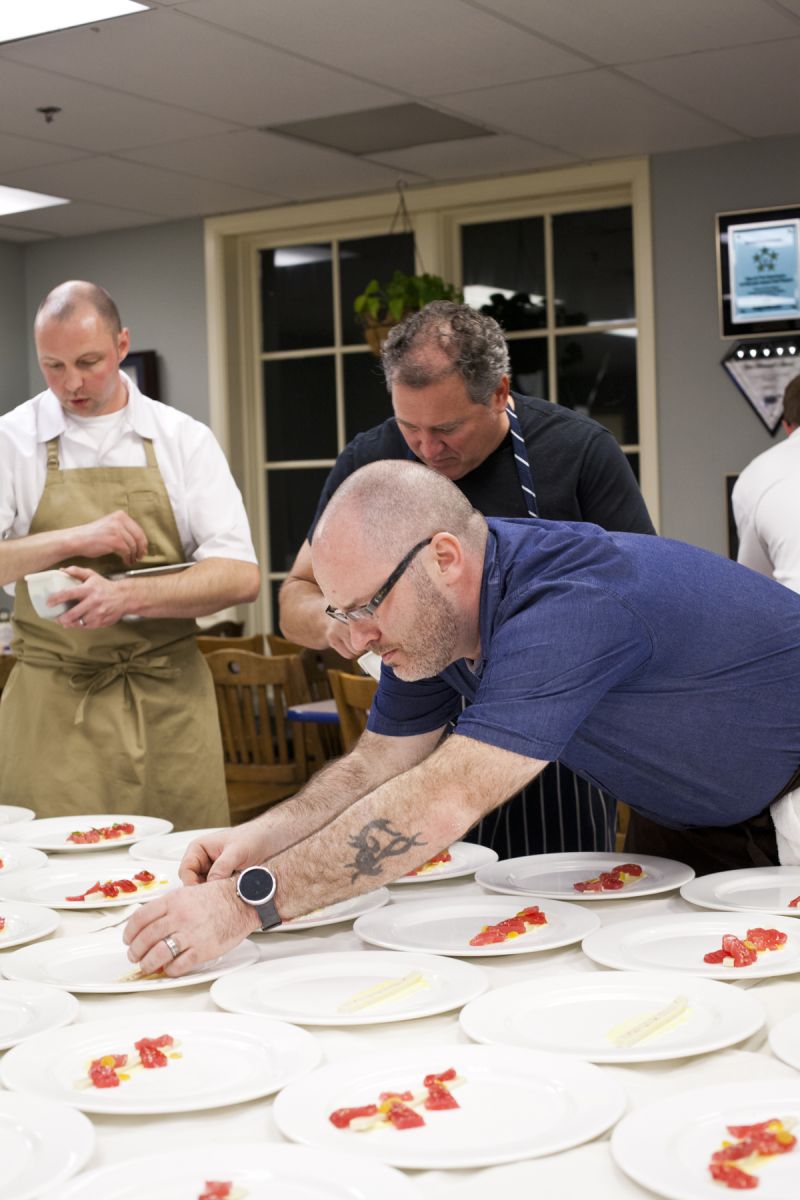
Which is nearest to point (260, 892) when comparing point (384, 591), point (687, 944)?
point (384, 591)

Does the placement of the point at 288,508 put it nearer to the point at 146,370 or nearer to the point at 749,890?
the point at 146,370

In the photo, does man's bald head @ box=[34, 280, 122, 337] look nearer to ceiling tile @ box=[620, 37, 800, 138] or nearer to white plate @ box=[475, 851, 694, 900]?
white plate @ box=[475, 851, 694, 900]

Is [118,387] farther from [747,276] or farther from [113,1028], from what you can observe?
[747,276]

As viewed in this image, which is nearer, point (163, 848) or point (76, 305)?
point (163, 848)

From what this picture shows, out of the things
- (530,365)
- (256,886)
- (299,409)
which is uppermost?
(530,365)

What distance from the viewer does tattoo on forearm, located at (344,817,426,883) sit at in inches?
61.7

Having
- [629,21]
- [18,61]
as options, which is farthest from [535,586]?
[18,61]

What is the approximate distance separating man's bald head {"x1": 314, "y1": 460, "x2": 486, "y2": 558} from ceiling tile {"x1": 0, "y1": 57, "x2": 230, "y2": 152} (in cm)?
339

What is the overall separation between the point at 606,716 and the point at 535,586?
0.81ft

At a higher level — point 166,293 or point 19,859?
point 166,293

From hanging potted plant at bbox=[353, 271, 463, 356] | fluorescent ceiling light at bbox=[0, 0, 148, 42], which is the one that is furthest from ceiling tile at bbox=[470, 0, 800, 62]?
hanging potted plant at bbox=[353, 271, 463, 356]

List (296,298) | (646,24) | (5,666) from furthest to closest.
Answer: (296,298), (5,666), (646,24)

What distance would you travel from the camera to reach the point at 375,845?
1573 millimetres

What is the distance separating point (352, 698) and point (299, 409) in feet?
12.2
